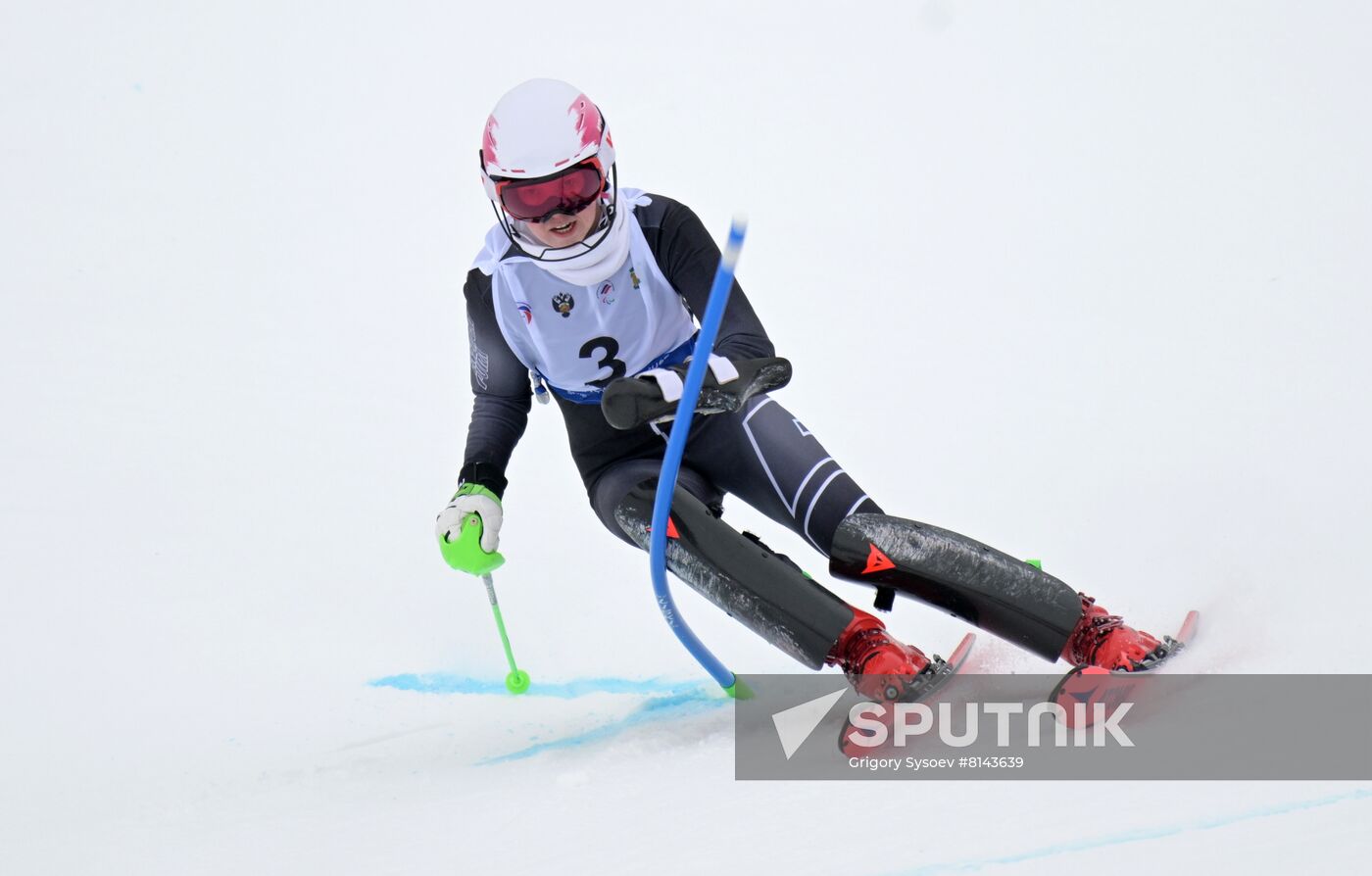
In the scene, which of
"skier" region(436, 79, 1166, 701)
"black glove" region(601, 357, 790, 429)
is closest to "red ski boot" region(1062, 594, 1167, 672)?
"skier" region(436, 79, 1166, 701)

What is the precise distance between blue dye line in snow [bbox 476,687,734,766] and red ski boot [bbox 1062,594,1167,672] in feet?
3.09

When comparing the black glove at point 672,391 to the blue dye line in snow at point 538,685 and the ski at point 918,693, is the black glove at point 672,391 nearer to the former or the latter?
the ski at point 918,693

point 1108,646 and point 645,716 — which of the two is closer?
point 1108,646

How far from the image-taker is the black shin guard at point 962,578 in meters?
2.73

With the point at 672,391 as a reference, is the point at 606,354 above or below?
above

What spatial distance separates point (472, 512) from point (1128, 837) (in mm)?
1718

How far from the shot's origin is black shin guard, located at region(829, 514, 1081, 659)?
2.73m

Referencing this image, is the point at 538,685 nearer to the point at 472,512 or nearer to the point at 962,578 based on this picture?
the point at 472,512

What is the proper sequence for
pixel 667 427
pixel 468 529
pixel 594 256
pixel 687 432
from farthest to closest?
pixel 667 427, pixel 468 529, pixel 594 256, pixel 687 432

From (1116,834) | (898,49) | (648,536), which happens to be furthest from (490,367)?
(898,49)

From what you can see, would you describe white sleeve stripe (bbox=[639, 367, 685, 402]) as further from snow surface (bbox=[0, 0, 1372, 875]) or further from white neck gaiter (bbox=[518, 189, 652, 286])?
snow surface (bbox=[0, 0, 1372, 875])

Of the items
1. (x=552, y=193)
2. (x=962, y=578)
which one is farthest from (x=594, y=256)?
(x=962, y=578)

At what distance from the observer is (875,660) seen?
2717 millimetres

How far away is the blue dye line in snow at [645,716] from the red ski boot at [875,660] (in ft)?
1.94
